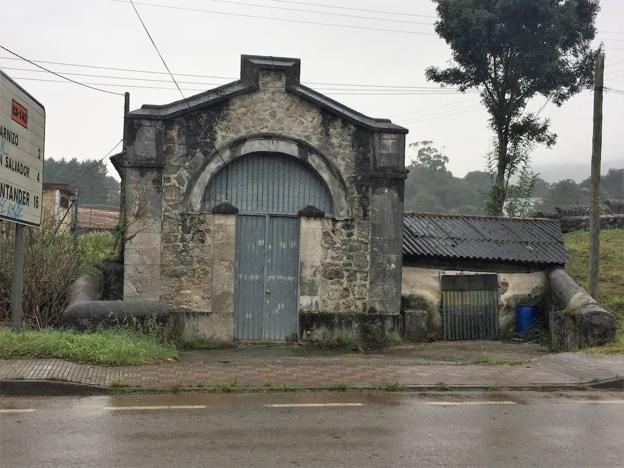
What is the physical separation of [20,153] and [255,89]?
5694 millimetres

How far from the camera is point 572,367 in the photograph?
11.7 meters

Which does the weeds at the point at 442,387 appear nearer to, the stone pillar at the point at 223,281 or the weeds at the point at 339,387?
the weeds at the point at 339,387

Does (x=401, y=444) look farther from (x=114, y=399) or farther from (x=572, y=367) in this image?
(x=572, y=367)

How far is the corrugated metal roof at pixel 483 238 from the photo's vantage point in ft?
55.3

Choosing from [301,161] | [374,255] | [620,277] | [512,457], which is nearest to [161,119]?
Result: [301,161]

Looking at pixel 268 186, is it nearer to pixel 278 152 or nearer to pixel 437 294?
pixel 278 152

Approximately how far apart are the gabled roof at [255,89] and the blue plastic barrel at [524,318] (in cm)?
519

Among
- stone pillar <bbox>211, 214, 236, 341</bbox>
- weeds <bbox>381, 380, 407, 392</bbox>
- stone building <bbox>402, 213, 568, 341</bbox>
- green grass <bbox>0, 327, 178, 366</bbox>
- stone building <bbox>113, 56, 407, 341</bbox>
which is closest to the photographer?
weeds <bbox>381, 380, 407, 392</bbox>

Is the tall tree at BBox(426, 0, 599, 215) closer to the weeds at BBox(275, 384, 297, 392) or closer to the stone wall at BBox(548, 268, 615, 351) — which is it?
the stone wall at BBox(548, 268, 615, 351)

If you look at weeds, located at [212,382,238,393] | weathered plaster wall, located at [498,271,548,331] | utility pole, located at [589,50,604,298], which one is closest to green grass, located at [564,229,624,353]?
utility pole, located at [589,50,604,298]

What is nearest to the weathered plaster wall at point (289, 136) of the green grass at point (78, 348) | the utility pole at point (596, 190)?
the green grass at point (78, 348)

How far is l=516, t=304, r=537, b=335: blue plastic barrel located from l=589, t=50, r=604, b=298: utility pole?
57.7 inches

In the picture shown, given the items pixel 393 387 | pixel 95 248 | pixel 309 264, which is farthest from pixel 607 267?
pixel 95 248

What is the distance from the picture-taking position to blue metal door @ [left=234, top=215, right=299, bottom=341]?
14938mm
